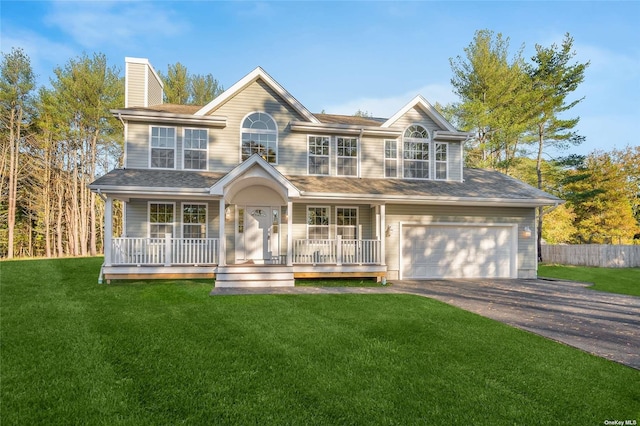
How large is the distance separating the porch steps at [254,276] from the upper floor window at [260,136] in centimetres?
460

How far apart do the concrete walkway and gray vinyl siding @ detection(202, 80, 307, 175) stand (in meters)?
5.43

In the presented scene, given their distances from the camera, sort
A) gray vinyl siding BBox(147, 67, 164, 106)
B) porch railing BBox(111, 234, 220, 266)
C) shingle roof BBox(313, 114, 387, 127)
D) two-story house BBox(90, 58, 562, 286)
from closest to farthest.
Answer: porch railing BBox(111, 234, 220, 266) < two-story house BBox(90, 58, 562, 286) < shingle roof BBox(313, 114, 387, 127) < gray vinyl siding BBox(147, 67, 164, 106)

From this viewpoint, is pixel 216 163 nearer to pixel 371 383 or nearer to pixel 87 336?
pixel 87 336

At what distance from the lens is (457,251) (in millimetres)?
14367

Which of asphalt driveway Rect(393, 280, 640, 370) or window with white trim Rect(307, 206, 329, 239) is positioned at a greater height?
window with white trim Rect(307, 206, 329, 239)

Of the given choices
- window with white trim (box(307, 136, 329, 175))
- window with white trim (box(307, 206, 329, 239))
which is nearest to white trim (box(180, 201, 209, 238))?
window with white trim (box(307, 206, 329, 239))

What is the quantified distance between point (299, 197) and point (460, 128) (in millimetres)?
19321

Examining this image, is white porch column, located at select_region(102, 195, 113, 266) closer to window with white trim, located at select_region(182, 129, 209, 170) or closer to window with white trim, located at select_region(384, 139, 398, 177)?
window with white trim, located at select_region(182, 129, 209, 170)

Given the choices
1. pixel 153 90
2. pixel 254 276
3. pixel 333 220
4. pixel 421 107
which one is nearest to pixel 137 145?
pixel 153 90

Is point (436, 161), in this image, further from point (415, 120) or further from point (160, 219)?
point (160, 219)

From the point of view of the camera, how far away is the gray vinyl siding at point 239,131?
44.9ft

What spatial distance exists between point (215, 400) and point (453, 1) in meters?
14.2

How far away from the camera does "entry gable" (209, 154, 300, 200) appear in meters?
11.0

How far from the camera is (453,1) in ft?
42.1
